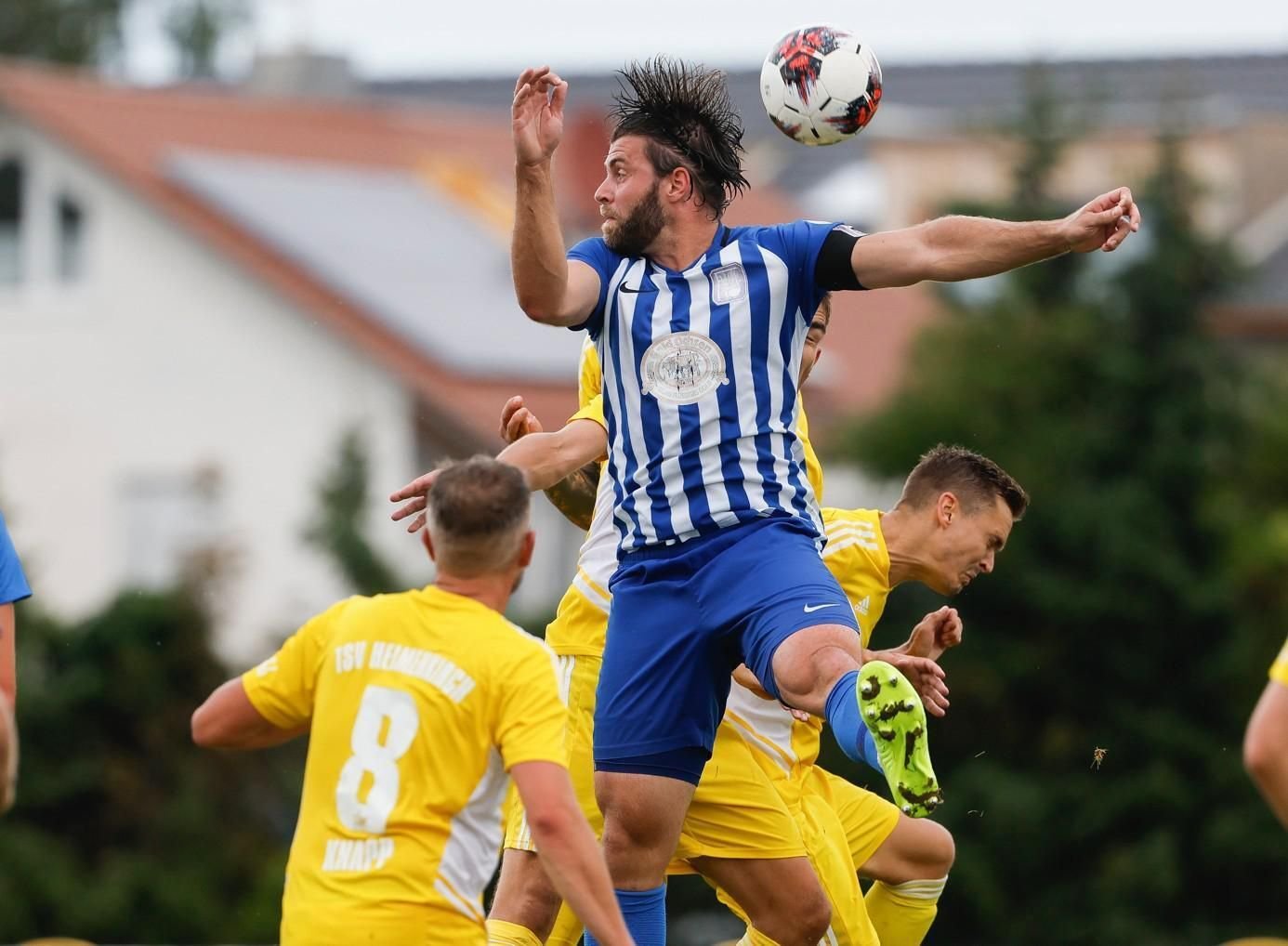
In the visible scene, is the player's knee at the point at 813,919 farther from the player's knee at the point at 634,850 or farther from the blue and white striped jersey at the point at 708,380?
the blue and white striped jersey at the point at 708,380

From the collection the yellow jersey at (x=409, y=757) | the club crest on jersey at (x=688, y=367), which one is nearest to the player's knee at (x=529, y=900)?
the club crest on jersey at (x=688, y=367)

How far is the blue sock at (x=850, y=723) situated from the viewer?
5984 mm

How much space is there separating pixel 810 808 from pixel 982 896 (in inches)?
424

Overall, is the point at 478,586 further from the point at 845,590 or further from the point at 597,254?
the point at 845,590

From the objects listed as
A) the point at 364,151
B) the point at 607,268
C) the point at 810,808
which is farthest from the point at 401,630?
the point at 364,151

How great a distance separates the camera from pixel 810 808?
7.83 meters

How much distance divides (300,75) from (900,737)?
3251cm

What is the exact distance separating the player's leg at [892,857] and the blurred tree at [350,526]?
11.4m

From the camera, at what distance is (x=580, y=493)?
8.10 meters

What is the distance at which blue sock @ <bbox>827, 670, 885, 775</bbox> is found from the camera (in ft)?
19.6

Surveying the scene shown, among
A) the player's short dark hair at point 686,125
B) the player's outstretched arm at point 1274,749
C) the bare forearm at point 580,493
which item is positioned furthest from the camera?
the bare forearm at point 580,493

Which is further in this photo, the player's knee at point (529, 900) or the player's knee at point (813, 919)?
the player's knee at point (529, 900)

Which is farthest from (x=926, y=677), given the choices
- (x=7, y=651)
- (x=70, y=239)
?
(x=70, y=239)

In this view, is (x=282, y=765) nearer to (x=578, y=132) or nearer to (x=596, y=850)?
(x=578, y=132)
